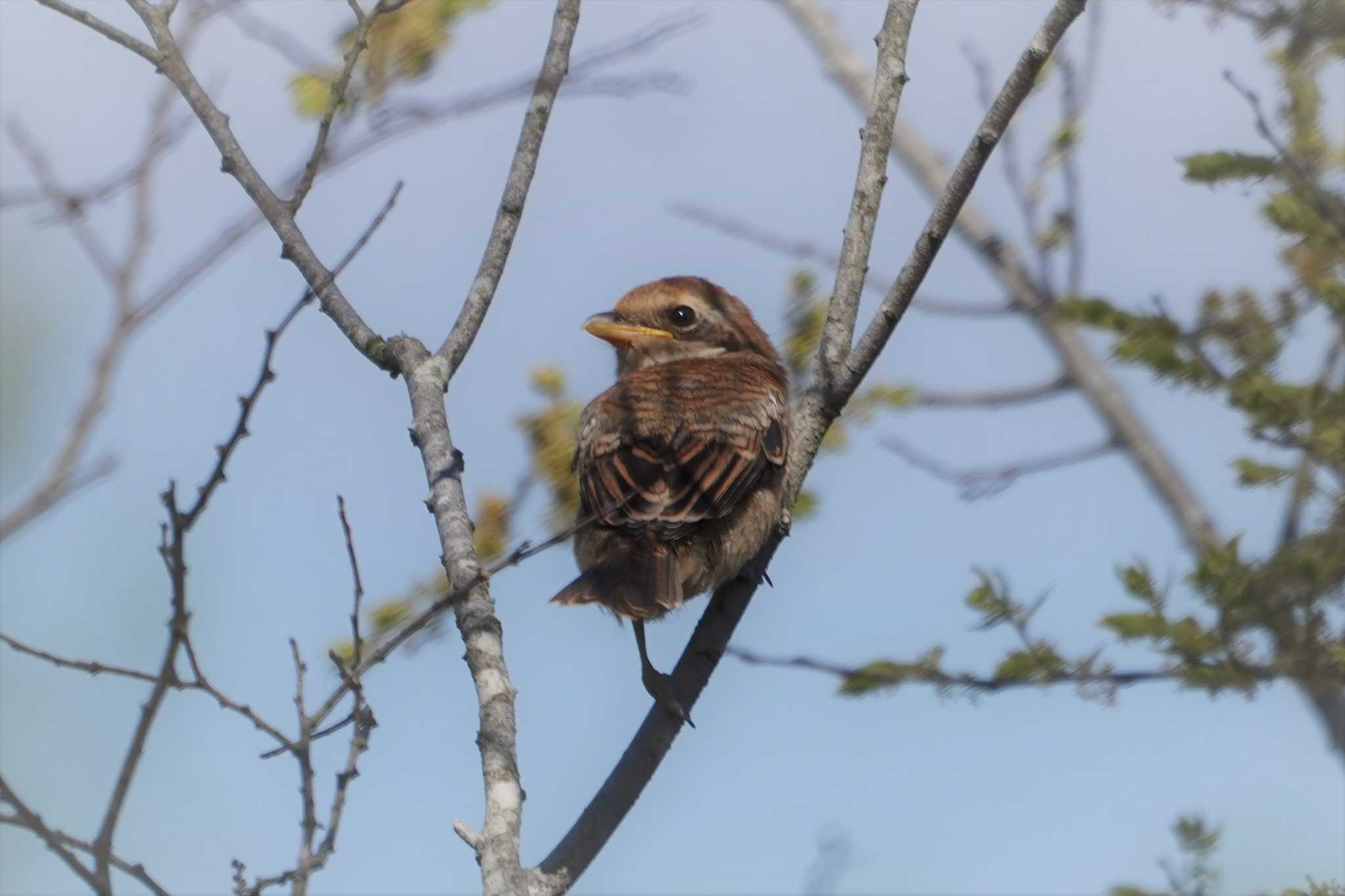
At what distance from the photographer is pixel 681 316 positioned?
7293mm

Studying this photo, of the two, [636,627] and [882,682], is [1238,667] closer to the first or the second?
[882,682]

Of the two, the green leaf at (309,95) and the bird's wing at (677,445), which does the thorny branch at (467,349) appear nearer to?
the bird's wing at (677,445)

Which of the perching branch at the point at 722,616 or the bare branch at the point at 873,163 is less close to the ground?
the bare branch at the point at 873,163

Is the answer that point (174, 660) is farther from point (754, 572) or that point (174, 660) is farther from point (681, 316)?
point (681, 316)

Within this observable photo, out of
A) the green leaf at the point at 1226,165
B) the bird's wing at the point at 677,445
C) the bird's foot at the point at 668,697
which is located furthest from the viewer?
the green leaf at the point at 1226,165

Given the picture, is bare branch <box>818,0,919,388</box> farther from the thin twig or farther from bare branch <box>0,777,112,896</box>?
bare branch <box>0,777,112,896</box>

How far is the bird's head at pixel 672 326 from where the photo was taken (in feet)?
23.6

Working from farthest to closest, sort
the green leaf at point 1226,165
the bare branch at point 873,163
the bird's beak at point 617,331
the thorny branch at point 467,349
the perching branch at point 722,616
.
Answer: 1. the bird's beak at point 617,331
2. the green leaf at point 1226,165
3. the bare branch at point 873,163
4. the perching branch at point 722,616
5. the thorny branch at point 467,349

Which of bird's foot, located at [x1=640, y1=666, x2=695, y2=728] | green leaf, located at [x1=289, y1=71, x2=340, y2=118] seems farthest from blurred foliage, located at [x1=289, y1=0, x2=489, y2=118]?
bird's foot, located at [x1=640, y1=666, x2=695, y2=728]

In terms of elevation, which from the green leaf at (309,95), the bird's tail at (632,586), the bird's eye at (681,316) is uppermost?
the green leaf at (309,95)

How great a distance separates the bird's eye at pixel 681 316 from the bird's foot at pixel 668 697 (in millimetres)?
2560

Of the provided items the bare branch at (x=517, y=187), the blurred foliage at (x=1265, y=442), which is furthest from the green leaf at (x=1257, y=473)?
the bare branch at (x=517, y=187)

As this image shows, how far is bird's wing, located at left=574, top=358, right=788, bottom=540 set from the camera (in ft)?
18.4

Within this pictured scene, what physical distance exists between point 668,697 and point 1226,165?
3.56 m
